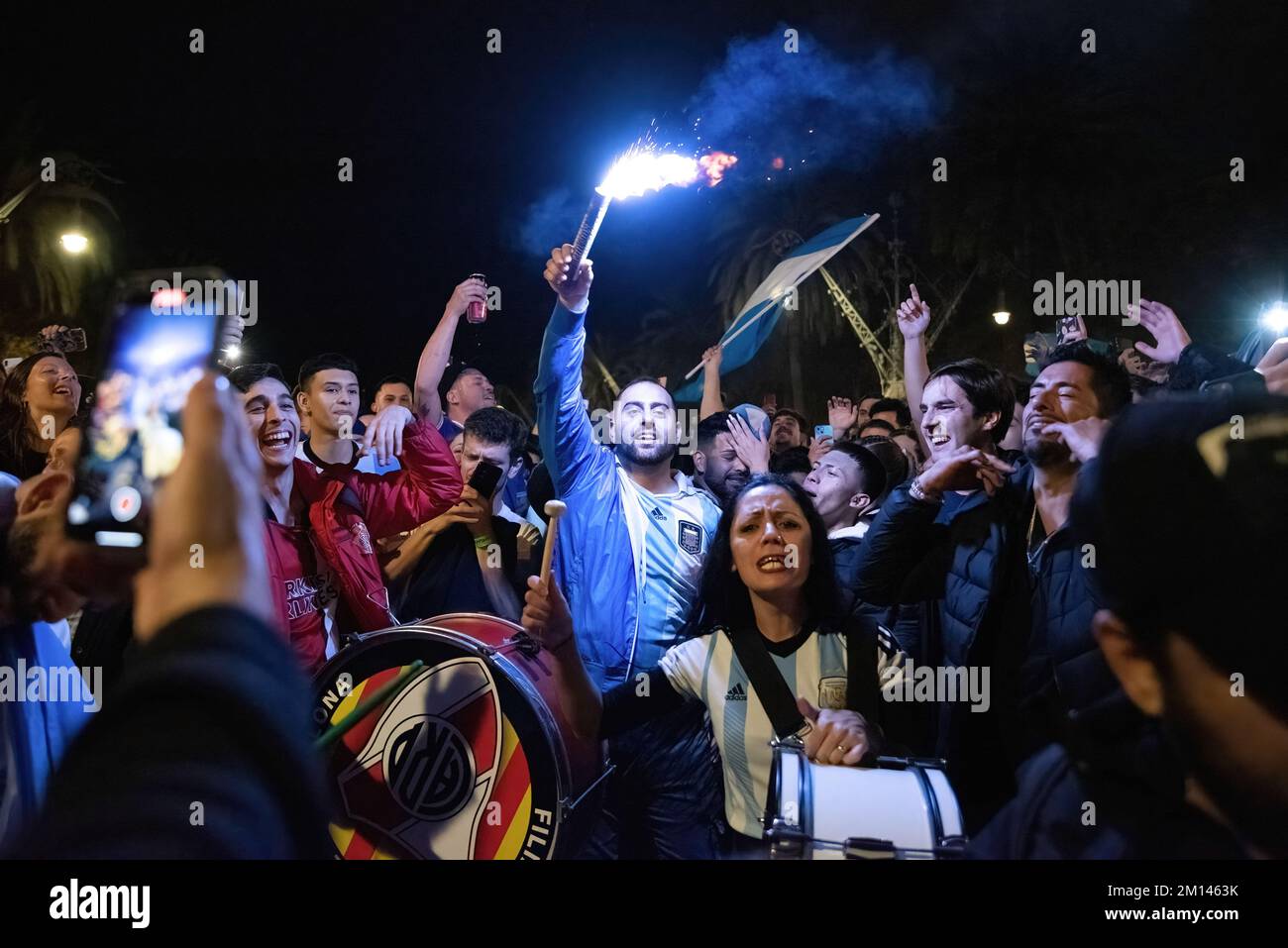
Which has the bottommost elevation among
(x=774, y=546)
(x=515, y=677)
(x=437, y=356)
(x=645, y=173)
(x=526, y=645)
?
(x=515, y=677)

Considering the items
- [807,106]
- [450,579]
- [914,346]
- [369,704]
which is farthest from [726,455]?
[369,704]

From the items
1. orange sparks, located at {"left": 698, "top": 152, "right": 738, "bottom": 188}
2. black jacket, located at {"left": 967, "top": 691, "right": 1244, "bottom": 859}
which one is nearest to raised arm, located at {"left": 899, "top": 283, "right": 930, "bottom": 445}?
orange sparks, located at {"left": 698, "top": 152, "right": 738, "bottom": 188}

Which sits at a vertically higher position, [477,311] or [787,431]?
[477,311]

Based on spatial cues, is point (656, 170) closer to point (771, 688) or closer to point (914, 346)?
point (914, 346)

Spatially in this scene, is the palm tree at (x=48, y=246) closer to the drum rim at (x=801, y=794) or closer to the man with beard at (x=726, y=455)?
the man with beard at (x=726, y=455)

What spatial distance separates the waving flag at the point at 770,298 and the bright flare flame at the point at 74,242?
2.29m

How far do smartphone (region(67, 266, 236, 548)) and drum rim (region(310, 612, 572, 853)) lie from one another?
0.87m

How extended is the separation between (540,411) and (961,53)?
2090 millimetres

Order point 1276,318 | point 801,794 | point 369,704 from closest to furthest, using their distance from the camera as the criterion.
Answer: point 801,794, point 369,704, point 1276,318

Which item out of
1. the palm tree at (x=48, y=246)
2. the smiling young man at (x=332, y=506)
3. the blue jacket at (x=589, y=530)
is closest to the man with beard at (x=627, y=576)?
the blue jacket at (x=589, y=530)

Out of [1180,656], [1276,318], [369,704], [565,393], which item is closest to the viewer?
[1180,656]

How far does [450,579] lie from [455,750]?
1.99 feet

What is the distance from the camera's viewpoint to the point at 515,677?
4.05 m
